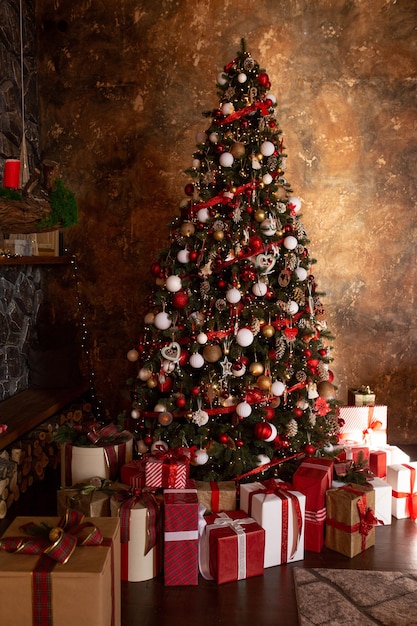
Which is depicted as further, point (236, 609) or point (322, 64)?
point (322, 64)

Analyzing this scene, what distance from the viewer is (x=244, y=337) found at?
328 cm

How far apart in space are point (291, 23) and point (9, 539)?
4.48m

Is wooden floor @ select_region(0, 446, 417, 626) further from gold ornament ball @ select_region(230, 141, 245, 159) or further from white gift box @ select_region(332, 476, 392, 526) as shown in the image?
gold ornament ball @ select_region(230, 141, 245, 159)

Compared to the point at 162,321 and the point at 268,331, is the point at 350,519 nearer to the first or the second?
the point at 268,331

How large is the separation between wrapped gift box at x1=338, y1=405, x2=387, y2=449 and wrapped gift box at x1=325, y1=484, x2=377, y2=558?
1.04m

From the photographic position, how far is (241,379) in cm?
343

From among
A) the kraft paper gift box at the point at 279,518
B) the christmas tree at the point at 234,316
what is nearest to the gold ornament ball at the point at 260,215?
the christmas tree at the point at 234,316

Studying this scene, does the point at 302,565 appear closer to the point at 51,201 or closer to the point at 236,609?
the point at 236,609

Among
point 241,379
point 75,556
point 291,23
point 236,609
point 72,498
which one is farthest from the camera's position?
point 291,23

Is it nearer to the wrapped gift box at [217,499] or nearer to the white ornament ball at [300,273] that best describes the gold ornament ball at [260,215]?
the white ornament ball at [300,273]

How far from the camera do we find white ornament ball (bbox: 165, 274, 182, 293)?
3373 mm

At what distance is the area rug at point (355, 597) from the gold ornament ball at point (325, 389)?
1075 mm

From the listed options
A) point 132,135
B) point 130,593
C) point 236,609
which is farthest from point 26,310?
point 236,609

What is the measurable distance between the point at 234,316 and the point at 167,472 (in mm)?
986
